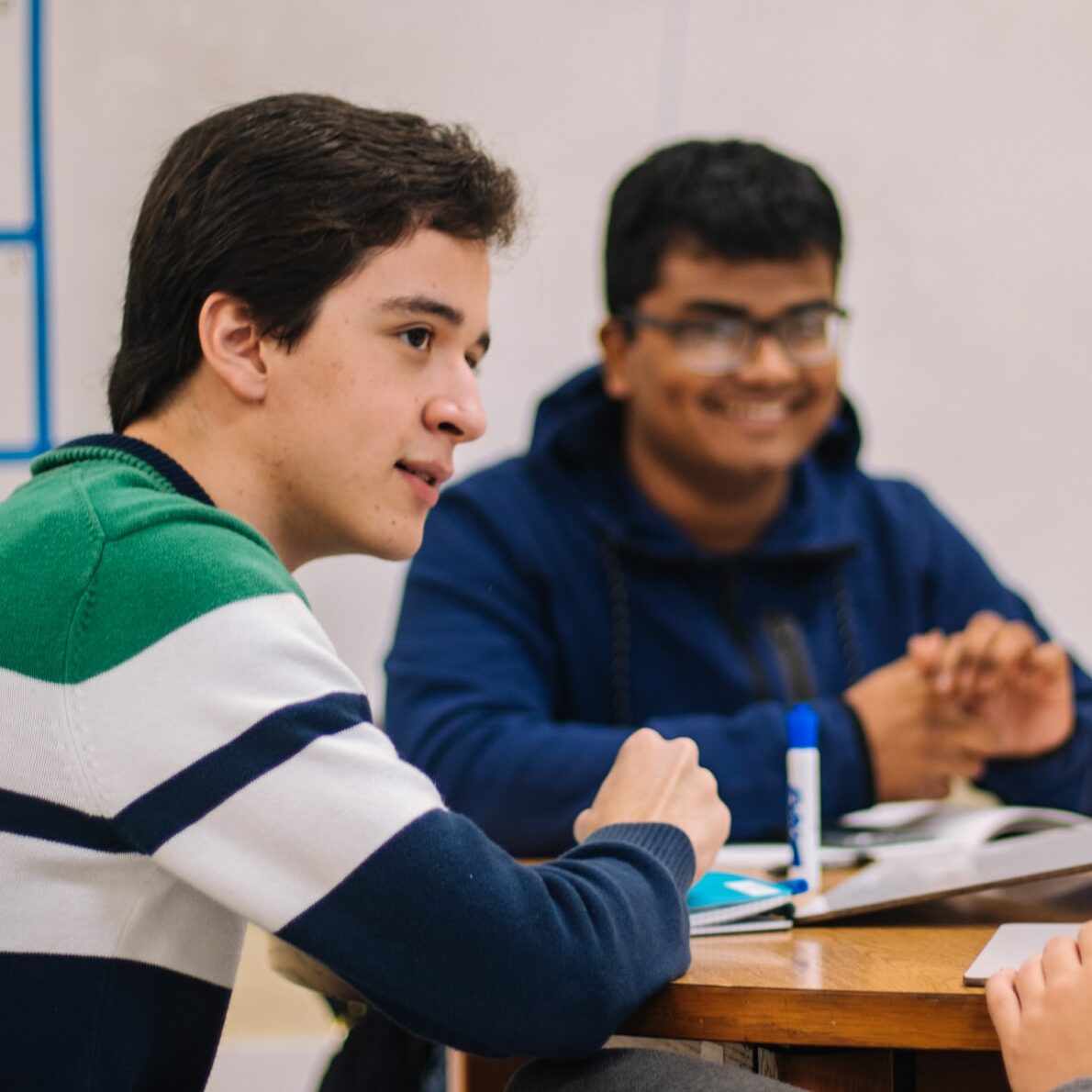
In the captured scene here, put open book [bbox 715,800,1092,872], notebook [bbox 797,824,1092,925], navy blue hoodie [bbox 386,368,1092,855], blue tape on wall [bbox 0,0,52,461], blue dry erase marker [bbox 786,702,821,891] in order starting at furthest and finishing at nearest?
blue tape on wall [bbox 0,0,52,461] → navy blue hoodie [bbox 386,368,1092,855] → open book [bbox 715,800,1092,872] → blue dry erase marker [bbox 786,702,821,891] → notebook [bbox 797,824,1092,925]

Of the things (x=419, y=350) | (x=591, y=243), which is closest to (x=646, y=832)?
(x=419, y=350)

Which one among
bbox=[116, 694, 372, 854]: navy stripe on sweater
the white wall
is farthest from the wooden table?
the white wall

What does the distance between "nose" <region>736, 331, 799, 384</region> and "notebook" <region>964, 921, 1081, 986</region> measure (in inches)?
38.8

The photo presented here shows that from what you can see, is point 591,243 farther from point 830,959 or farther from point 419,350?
point 830,959

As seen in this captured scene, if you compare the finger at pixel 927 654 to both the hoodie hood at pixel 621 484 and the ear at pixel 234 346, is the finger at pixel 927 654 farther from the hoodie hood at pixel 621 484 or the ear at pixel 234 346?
the ear at pixel 234 346

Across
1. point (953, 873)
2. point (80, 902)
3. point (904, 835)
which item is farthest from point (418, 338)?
point (904, 835)

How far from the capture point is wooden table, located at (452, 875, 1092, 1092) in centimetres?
85

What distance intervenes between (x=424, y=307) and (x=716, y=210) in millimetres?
934

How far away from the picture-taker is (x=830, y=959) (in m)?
0.95

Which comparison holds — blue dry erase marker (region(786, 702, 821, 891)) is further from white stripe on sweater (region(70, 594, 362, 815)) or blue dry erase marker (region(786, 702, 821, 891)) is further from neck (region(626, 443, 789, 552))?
neck (region(626, 443, 789, 552))

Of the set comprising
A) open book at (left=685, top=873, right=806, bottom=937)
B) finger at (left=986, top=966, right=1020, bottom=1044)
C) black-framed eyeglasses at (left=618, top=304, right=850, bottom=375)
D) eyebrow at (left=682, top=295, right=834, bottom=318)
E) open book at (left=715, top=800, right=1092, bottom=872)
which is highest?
eyebrow at (left=682, top=295, right=834, bottom=318)

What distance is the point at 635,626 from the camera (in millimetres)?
1922

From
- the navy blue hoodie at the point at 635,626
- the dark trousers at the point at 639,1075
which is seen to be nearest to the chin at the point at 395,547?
the dark trousers at the point at 639,1075

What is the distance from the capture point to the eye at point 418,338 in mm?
1081
